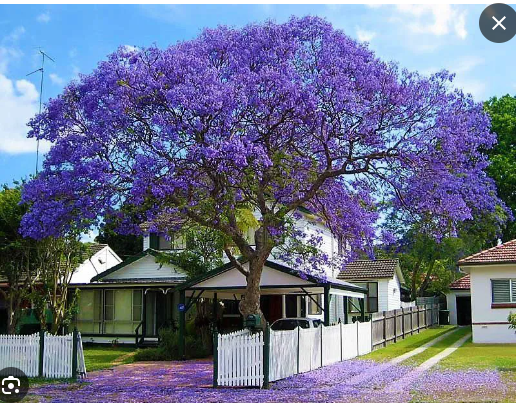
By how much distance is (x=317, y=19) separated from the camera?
1762 centimetres

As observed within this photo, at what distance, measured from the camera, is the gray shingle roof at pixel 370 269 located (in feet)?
136

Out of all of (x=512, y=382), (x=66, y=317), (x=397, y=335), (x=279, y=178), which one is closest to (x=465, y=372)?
(x=512, y=382)

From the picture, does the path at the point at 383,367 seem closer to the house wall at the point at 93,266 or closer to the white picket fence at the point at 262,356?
the white picket fence at the point at 262,356

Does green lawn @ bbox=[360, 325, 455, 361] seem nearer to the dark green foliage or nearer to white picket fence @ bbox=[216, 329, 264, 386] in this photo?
the dark green foliage

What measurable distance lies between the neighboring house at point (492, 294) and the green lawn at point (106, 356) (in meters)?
14.5

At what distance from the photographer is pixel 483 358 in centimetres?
2231

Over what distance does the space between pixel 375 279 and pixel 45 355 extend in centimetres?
2609

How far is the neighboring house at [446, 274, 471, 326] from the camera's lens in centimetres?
5119

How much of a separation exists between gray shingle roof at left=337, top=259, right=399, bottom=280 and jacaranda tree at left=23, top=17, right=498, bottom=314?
74.5ft

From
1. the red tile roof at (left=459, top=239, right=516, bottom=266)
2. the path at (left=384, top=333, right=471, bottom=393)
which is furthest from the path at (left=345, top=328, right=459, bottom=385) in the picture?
the red tile roof at (left=459, top=239, right=516, bottom=266)

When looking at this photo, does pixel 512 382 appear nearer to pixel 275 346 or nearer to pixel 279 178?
pixel 275 346

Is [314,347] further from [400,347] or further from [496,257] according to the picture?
[496,257]

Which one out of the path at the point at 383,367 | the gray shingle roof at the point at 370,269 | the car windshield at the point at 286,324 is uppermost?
the gray shingle roof at the point at 370,269

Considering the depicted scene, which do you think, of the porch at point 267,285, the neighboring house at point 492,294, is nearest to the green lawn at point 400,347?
the porch at point 267,285
